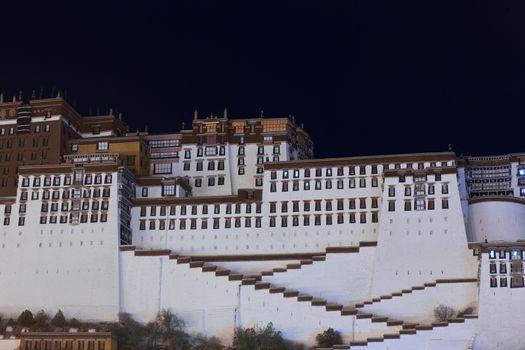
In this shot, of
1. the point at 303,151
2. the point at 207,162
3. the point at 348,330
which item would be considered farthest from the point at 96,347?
the point at 303,151

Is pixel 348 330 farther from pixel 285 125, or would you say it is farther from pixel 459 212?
pixel 285 125

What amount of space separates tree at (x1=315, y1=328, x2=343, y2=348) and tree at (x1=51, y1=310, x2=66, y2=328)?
22577mm

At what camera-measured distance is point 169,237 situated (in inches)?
3821

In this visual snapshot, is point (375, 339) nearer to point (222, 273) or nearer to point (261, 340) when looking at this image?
point (261, 340)

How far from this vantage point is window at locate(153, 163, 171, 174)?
107m

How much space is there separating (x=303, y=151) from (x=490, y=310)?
34.2 metres

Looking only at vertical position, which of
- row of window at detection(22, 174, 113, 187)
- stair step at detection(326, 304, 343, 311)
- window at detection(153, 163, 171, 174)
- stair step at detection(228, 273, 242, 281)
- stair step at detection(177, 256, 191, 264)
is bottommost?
stair step at detection(326, 304, 343, 311)

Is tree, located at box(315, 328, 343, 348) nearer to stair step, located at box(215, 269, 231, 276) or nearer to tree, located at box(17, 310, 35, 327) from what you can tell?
stair step, located at box(215, 269, 231, 276)

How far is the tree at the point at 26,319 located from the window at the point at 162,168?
2166 centimetres

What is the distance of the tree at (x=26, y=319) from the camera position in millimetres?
91000

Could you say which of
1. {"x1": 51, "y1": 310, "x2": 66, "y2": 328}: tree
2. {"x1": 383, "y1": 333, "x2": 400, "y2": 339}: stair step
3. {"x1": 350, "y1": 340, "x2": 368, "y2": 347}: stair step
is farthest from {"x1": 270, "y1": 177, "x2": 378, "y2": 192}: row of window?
{"x1": 51, "y1": 310, "x2": 66, "y2": 328}: tree

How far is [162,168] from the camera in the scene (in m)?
107

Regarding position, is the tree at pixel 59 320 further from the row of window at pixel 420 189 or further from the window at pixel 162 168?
the row of window at pixel 420 189

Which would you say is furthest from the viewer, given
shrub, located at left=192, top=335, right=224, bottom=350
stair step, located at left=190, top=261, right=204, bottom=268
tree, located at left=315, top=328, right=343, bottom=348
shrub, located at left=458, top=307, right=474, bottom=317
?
stair step, located at left=190, top=261, right=204, bottom=268
